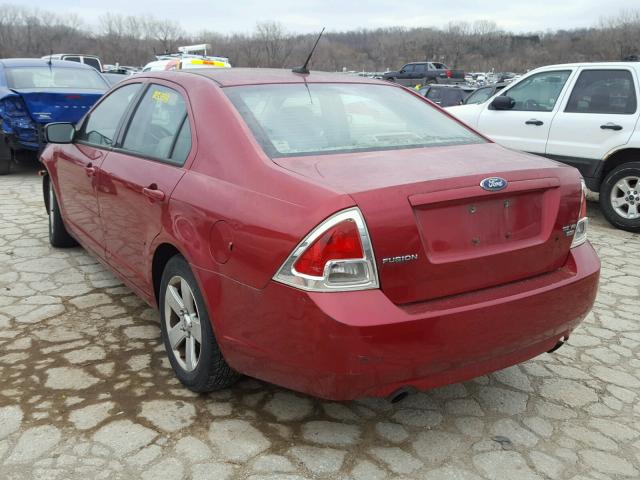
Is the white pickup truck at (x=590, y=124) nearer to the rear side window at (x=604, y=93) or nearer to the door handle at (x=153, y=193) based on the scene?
the rear side window at (x=604, y=93)

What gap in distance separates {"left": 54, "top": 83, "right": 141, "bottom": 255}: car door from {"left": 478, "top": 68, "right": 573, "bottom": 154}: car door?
508cm

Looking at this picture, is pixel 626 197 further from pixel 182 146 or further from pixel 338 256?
pixel 338 256

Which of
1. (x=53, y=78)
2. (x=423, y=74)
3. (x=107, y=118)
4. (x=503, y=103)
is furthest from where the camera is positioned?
(x=423, y=74)

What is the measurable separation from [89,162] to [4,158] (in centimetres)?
564

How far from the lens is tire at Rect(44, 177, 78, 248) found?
A: 514 centimetres

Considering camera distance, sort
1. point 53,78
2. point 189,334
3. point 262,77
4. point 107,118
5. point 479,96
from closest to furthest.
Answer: point 189,334 < point 262,77 < point 107,118 < point 53,78 < point 479,96

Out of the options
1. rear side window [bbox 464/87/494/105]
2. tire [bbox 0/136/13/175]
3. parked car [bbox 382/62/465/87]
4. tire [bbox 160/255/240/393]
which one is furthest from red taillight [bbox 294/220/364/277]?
parked car [bbox 382/62/465/87]

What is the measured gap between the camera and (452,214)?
7.60 feet

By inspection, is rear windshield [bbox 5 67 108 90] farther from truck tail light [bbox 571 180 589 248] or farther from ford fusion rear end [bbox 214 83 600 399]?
truck tail light [bbox 571 180 589 248]

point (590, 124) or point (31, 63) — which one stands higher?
point (31, 63)

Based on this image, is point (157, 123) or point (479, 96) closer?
point (157, 123)

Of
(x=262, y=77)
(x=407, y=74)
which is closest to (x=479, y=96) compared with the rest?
(x=262, y=77)

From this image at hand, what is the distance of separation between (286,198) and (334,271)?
1.15ft

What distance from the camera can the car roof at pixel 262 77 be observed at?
10.4ft
